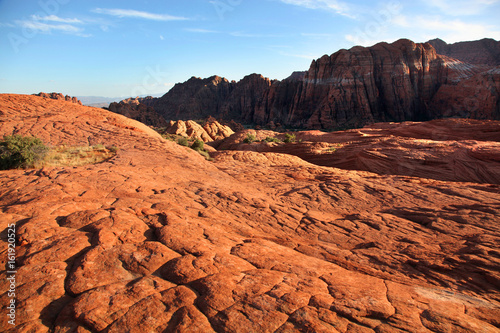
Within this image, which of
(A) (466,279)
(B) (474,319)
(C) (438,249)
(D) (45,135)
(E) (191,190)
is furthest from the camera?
(D) (45,135)

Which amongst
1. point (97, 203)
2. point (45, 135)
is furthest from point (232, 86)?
point (97, 203)

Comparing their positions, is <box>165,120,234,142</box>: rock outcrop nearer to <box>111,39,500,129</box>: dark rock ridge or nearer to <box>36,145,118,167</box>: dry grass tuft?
<box>36,145,118,167</box>: dry grass tuft

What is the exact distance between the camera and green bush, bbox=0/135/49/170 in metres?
9.38

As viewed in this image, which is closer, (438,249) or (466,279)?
(466,279)

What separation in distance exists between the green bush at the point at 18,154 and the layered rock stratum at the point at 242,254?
82.1 inches

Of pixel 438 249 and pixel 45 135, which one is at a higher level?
pixel 45 135

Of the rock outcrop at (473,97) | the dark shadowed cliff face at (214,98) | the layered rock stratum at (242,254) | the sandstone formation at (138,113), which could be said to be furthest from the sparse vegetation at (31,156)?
the dark shadowed cliff face at (214,98)

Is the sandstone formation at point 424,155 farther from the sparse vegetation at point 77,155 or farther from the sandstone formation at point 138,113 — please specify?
the sandstone formation at point 138,113

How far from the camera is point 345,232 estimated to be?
664 cm

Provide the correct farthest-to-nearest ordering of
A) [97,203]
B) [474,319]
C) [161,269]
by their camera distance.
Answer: [97,203]
[161,269]
[474,319]

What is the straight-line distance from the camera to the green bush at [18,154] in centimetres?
938

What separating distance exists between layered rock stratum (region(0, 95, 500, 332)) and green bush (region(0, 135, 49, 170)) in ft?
6.84

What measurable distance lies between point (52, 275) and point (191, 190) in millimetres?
4630

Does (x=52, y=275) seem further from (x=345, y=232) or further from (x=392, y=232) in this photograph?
(x=392, y=232)
